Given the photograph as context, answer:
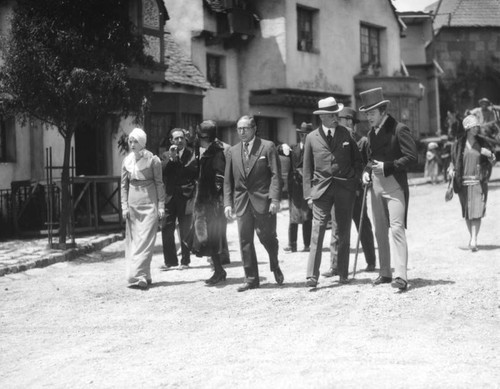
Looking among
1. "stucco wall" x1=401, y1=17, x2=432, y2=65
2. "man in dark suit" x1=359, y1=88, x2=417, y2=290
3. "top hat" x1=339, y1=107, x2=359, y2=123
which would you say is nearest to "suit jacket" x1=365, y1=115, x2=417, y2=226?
"man in dark suit" x1=359, y1=88, x2=417, y2=290

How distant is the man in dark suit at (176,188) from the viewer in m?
11.2

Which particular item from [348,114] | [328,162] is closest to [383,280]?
[328,162]

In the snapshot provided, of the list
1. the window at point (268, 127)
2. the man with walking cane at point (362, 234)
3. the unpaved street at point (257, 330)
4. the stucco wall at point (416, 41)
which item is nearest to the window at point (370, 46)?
the window at point (268, 127)

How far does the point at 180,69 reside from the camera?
2416 centimetres

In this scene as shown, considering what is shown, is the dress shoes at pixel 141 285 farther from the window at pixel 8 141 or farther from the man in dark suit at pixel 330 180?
the window at pixel 8 141

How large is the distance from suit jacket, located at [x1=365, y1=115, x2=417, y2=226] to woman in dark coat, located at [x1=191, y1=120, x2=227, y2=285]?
196cm

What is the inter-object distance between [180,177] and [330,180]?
2918 mm

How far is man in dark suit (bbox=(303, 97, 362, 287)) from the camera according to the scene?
8.95m

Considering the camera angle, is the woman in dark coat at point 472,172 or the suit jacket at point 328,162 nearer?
the suit jacket at point 328,162

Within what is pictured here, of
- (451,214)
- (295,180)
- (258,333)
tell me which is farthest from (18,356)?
(451,214)

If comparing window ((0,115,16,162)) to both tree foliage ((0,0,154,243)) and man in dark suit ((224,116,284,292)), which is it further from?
man in dark suit ((224,116,284,292))

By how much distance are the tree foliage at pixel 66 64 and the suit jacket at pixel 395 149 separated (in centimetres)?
623

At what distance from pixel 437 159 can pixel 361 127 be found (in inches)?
139

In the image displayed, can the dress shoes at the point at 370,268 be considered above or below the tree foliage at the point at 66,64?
below
